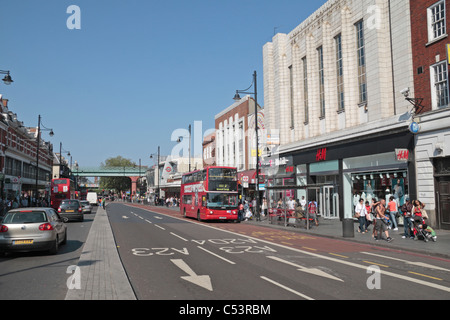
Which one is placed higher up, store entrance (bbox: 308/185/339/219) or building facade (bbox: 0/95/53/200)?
building facade (bbox: 0/95/53/200)

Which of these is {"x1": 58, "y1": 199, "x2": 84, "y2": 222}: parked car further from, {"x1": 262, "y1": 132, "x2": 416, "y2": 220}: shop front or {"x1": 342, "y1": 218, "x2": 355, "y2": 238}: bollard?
{"x1": 342, "y1": 218, "x2": 355, "y2": 238}: bollard

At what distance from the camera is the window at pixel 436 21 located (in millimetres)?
19594

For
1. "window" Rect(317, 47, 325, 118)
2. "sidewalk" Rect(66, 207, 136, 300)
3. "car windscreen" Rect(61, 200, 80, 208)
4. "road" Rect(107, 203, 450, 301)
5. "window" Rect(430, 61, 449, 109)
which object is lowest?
"road" Rect(107, 203, 450, 301)

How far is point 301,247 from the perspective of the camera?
46.9 feet

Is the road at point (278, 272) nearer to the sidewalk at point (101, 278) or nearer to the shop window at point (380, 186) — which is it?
the sidewalk at point (101, 278)

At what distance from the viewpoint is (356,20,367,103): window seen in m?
25.2

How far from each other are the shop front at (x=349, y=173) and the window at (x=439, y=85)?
89.2 inches

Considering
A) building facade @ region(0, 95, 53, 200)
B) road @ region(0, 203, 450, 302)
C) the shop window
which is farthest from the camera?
building facade @ region(0, 95, 53, 200)

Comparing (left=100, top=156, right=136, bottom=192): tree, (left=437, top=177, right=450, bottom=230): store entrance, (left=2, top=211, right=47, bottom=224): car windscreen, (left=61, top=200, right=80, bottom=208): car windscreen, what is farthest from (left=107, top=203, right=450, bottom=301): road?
(left=100, top=156, right=136, bottom=192): tree

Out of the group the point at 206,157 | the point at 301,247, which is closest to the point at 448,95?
the point at 301,247

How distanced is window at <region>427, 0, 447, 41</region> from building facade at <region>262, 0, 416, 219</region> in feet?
4.46

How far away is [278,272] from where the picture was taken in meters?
9.23

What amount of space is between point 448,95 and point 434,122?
1.42 metres

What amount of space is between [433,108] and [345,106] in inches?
274
